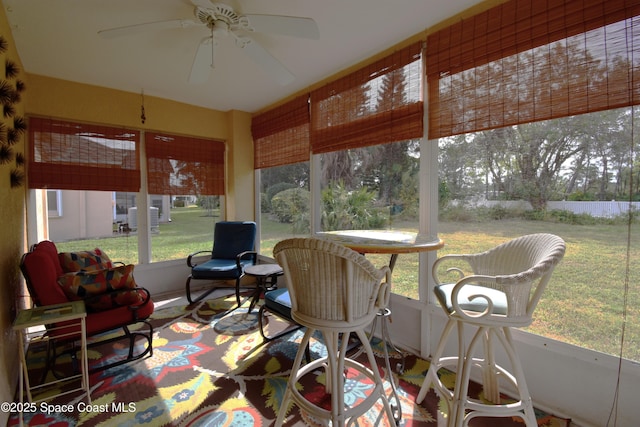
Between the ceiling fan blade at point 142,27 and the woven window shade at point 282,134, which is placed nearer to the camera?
the ceiling fan blade at point 142,27

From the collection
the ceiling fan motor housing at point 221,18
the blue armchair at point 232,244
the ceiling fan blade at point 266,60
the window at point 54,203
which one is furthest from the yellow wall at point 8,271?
the blue armchair at point 232,244

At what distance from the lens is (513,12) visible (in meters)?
1.81

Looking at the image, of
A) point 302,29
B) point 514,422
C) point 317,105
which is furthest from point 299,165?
point 514,422

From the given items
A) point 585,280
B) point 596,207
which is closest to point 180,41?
point 596,207

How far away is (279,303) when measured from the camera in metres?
2.29

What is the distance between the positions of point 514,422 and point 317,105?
3.02m

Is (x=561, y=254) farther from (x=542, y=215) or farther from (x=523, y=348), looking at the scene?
(x=523, y=348)

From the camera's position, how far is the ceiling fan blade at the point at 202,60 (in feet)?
6.46

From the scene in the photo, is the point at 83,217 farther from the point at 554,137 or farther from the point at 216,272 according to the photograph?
the point at 554,137

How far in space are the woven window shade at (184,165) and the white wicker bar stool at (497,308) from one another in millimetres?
3406

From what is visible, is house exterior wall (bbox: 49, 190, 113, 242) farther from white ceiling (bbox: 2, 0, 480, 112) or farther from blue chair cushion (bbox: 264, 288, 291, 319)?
blue chair cushion (bbox: 264, 288, 291, 319)

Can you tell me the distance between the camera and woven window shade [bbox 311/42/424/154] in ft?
7.69

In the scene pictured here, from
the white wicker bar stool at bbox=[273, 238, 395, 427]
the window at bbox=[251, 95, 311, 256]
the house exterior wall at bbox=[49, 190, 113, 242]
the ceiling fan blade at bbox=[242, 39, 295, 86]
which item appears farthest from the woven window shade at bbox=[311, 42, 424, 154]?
the house exterior wall at bbox=[49, 190, 113, 242]

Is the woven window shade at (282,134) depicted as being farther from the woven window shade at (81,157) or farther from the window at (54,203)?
the window at (54,203)
